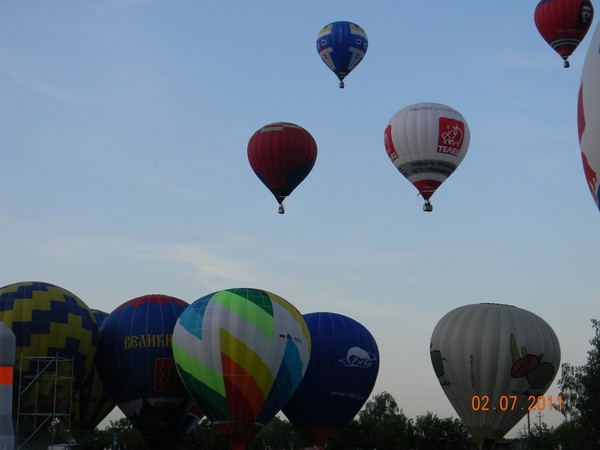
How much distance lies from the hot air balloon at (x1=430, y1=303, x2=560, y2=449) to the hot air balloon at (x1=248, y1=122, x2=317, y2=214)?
308 inches

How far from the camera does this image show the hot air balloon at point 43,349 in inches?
1188

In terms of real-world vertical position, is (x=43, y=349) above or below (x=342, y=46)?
below

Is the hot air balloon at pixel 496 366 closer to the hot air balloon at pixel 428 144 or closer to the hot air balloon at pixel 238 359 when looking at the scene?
the hot air balloon at pixel 428 144

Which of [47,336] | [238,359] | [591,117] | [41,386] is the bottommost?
[41,386]

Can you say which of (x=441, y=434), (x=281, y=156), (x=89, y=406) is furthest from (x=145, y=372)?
(x=441, y=434)

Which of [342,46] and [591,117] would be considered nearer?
[591,117]

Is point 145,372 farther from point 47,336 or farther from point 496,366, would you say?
point 496,366

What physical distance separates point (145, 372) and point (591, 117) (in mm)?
22273

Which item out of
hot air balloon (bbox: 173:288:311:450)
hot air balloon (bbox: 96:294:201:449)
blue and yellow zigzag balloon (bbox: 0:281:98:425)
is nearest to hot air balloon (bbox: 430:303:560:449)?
hot air balloon (bbox: 173:288:311:450)

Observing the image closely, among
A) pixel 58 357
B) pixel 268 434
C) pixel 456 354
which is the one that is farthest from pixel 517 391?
pixel 268 434

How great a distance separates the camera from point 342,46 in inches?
1544

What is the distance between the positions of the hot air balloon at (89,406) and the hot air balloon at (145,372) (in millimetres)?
639

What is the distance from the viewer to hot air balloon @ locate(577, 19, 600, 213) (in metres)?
12.4

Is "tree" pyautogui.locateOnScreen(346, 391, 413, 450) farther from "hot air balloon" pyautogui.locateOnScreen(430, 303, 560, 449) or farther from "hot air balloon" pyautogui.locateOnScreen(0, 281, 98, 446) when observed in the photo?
"hot air balloon" pyautogui.locateOnScreen(0, 281, 98, 446)
